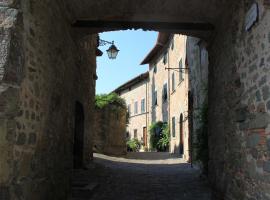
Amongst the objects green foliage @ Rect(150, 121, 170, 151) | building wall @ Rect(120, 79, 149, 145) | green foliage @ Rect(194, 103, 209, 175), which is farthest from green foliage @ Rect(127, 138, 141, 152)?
green foliage @ Rect(194, 103, 209, 175)

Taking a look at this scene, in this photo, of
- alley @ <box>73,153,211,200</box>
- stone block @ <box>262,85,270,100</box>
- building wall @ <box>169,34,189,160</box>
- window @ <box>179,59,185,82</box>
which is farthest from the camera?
window @ <box>179,59,185,82</box>

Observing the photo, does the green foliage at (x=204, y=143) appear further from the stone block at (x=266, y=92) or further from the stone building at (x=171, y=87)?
the stone building at (x=171, y=87)

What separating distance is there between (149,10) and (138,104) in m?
26.3

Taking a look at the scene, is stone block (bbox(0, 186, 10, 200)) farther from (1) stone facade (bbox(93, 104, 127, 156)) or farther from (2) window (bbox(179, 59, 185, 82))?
(2) window (bbox(179, 59, 185, 82))

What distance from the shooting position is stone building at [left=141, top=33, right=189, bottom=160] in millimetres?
17547

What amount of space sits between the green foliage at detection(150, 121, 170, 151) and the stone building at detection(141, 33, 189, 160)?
51 cm

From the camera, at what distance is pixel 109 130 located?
55.4ft

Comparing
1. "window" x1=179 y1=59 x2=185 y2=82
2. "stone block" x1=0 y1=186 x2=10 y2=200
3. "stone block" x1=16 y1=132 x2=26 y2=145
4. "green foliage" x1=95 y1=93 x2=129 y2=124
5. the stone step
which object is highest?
"window" x1=179 y1=59 x2=185 y2=82

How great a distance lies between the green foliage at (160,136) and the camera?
23.4 meters

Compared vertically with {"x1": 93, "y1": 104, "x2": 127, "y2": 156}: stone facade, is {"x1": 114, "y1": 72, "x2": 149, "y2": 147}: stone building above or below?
above

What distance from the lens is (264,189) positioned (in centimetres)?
502

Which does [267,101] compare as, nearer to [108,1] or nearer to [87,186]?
[108,1]

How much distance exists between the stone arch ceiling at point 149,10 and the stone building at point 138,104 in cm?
2316

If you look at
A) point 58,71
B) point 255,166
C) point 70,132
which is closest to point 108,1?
point 58,71
